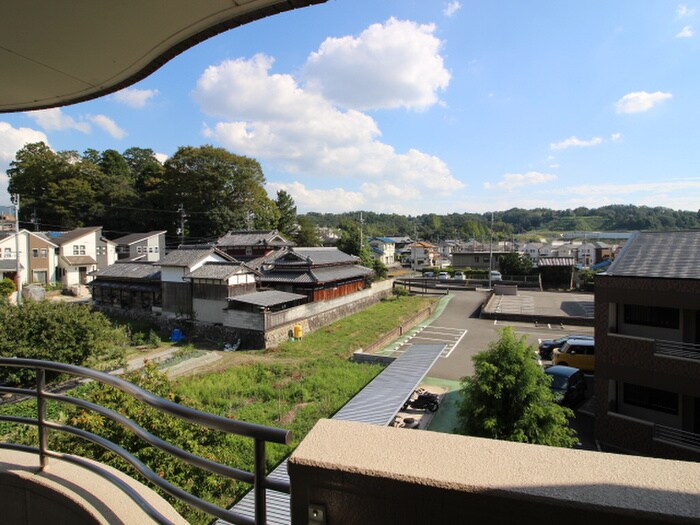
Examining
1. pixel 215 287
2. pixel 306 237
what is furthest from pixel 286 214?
pixel 215 287

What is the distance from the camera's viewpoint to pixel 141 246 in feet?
118

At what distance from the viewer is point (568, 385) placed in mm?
12102

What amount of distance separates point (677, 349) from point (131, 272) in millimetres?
25552

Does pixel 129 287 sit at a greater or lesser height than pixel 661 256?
lesser

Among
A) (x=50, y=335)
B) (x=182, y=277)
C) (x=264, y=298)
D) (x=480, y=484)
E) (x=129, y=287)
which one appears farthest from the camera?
(x=129, y=287)

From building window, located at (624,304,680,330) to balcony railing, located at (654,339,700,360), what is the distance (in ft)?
1.80

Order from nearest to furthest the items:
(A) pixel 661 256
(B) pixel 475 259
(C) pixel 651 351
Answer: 1. (C) pixel 651 351
2. (A) pixel 661 256
3. (B) pixel 475 259

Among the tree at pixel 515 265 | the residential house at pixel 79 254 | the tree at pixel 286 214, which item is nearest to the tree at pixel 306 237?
the tree at pixel 286 214

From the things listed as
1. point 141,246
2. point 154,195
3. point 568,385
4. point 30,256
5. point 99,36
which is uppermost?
point 154,195

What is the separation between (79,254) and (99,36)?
36855 millimetres

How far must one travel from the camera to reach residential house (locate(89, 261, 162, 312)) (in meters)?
22.5

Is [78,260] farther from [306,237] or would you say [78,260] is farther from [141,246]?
[306,237]

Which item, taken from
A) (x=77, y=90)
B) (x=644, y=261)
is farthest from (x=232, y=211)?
(x=77, y=90)

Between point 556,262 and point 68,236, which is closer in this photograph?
point 68,236
